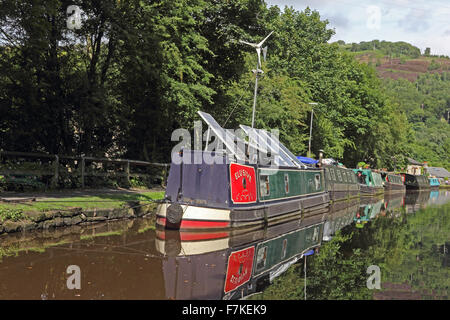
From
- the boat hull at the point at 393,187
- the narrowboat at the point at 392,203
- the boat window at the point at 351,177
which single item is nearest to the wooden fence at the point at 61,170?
the narrowboat at the point at 392,203

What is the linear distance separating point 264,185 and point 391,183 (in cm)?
4450

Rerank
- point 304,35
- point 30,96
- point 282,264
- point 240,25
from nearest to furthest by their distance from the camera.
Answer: point 282,264 → point 30,96 → point 240,25 → point 304,35

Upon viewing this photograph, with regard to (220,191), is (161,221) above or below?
below

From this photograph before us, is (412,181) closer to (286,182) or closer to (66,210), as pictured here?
(286,182)

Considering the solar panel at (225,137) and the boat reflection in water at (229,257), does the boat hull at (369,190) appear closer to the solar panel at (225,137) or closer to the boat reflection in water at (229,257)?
the boat reflection in water at (229,257)

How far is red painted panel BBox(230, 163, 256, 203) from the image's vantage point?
16469mm

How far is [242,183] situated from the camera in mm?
17172

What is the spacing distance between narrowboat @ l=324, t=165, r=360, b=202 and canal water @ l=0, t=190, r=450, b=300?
15742 mm

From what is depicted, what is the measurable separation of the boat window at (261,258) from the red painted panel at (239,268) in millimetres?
170

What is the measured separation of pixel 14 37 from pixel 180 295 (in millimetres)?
13954

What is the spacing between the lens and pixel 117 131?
89.8 ft

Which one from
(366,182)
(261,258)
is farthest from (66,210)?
(366,182)

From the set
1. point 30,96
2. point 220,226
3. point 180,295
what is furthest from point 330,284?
point 30,96
